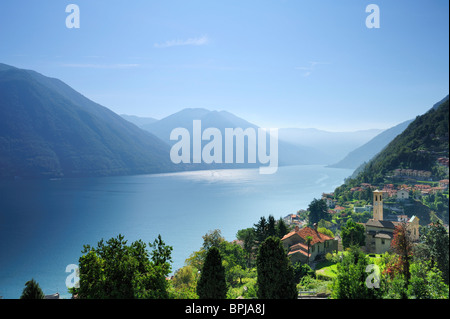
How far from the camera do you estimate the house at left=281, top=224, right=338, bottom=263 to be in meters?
15.9

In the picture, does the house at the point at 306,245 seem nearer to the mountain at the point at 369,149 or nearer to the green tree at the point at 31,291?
the green tree at the point at 31,291

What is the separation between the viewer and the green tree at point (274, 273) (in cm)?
772

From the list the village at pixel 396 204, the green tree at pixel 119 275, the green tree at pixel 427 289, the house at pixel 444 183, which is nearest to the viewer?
the green tree at pixel 119 275

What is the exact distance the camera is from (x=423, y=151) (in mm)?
52719

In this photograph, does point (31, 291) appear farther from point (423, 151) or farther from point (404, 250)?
point (423, 151)

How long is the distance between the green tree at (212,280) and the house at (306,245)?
898cm

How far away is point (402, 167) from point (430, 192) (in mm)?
11493

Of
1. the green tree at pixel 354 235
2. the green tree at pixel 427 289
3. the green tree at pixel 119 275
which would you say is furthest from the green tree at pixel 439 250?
the green tree at pixel 119 275

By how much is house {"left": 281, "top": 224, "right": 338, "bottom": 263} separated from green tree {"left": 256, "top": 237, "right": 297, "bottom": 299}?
825cm
